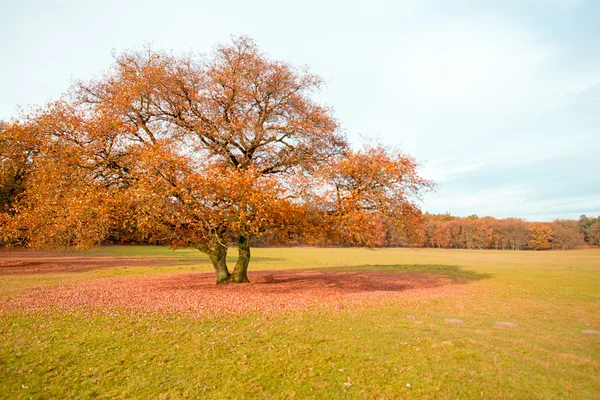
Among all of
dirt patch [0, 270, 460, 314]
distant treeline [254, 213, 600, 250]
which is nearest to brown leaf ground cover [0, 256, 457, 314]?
dirt patch [0, 270, 460, 314]

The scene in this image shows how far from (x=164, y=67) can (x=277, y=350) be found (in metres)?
17.0

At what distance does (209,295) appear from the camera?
16062 mm

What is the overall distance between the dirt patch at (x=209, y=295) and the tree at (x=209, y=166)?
8.63ft

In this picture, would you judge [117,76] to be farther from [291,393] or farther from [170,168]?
[291,393]

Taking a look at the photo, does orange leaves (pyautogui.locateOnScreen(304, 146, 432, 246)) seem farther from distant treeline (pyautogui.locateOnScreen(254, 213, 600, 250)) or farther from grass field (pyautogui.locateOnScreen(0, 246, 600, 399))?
distant treeline (pyautogui.locateOnScreen(254, 213, 600, 250))

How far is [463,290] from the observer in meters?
19.6

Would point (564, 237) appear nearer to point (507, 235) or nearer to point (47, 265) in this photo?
point (507, 235)

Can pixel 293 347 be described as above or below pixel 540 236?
below

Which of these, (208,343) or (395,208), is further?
(395,208)

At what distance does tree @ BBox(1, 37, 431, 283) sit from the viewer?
15.1 metres

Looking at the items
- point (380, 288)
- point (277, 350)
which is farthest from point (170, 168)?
point (380, 288)

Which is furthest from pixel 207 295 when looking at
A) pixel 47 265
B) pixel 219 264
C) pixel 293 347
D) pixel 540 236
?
pixel 540 236

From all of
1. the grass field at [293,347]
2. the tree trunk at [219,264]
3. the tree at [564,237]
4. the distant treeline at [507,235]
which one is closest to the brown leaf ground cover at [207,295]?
the grass field at [293,347]

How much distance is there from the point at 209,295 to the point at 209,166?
5936mm
